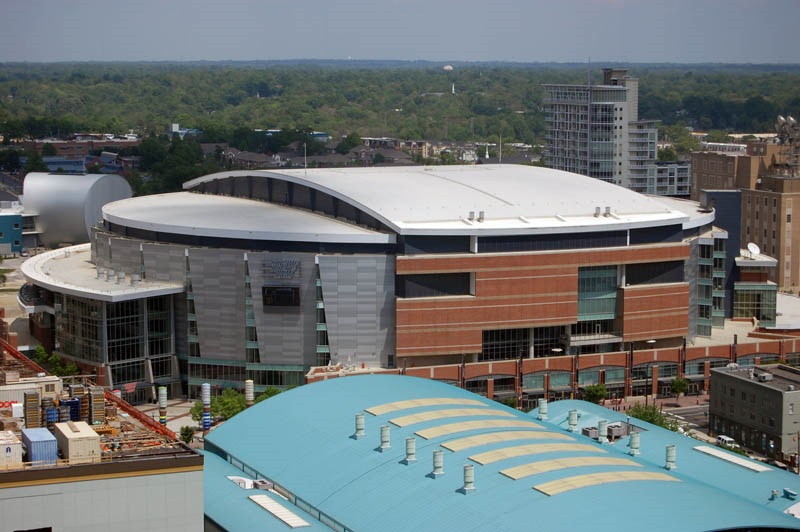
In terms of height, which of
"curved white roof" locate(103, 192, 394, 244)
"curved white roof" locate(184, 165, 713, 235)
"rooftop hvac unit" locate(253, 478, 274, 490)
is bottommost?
"rooftop hvac unit" locate(253, 478, 274, 490)

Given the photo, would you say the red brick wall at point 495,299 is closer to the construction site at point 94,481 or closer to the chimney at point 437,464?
the chimney at point 437,464

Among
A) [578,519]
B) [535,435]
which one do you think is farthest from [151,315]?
[578,519]

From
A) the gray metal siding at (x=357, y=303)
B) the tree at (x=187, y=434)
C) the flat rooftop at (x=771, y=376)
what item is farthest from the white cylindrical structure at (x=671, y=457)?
the gray metal siding at (x=357, y=303)

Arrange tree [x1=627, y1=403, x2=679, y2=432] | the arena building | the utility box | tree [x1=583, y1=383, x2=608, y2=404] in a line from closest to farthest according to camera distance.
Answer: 1. the utility box
2. tree [x1=627, y1=403, x2=679, y2=432]
3. the arena building
4. tree [x1=583, y1=383, x2=608, y2=404]

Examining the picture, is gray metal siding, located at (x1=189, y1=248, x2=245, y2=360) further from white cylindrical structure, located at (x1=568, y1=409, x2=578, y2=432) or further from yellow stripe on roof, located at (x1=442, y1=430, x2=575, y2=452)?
yellow stripe on roof, located at (x1=442, y1=430, x2=575, y2=452)

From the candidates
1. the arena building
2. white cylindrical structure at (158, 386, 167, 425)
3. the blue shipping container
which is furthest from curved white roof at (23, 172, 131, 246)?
the blue shipping container

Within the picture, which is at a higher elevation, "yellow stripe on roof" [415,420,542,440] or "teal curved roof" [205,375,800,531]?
"yellow stripe on roof" [415,420,542,440]
